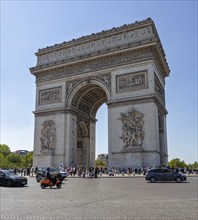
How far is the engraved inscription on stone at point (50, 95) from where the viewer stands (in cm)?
3722

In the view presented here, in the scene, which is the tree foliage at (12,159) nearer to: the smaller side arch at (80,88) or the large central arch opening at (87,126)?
the large central arch opening at (87,126)

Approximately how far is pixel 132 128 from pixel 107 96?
5.67m

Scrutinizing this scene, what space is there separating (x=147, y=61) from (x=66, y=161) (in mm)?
15919

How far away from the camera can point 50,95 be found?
37.8m

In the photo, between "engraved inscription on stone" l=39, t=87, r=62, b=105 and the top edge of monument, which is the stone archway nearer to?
"engraved inscription on stone" l=39, t=87, r=62, b=105

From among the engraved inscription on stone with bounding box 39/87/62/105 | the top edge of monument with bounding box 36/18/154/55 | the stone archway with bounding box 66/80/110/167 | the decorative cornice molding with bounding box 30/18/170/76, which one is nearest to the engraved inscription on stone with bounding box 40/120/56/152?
the stone archway with bounding box 66/80/110/167

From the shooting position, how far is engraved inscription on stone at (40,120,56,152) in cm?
3572

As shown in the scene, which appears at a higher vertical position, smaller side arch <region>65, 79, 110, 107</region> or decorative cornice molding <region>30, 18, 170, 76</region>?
decorative cornice molding <region>30, 18, 170, 76</region>

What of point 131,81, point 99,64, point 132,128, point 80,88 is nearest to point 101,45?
point 99,64

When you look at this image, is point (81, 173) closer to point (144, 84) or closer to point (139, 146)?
point (139, 146)

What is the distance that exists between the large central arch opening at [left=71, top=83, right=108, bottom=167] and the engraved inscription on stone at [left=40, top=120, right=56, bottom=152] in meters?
4.24

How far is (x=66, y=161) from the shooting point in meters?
34.4

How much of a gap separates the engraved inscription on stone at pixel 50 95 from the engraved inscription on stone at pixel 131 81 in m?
8.98

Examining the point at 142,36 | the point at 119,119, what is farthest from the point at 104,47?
the point at 119,119
